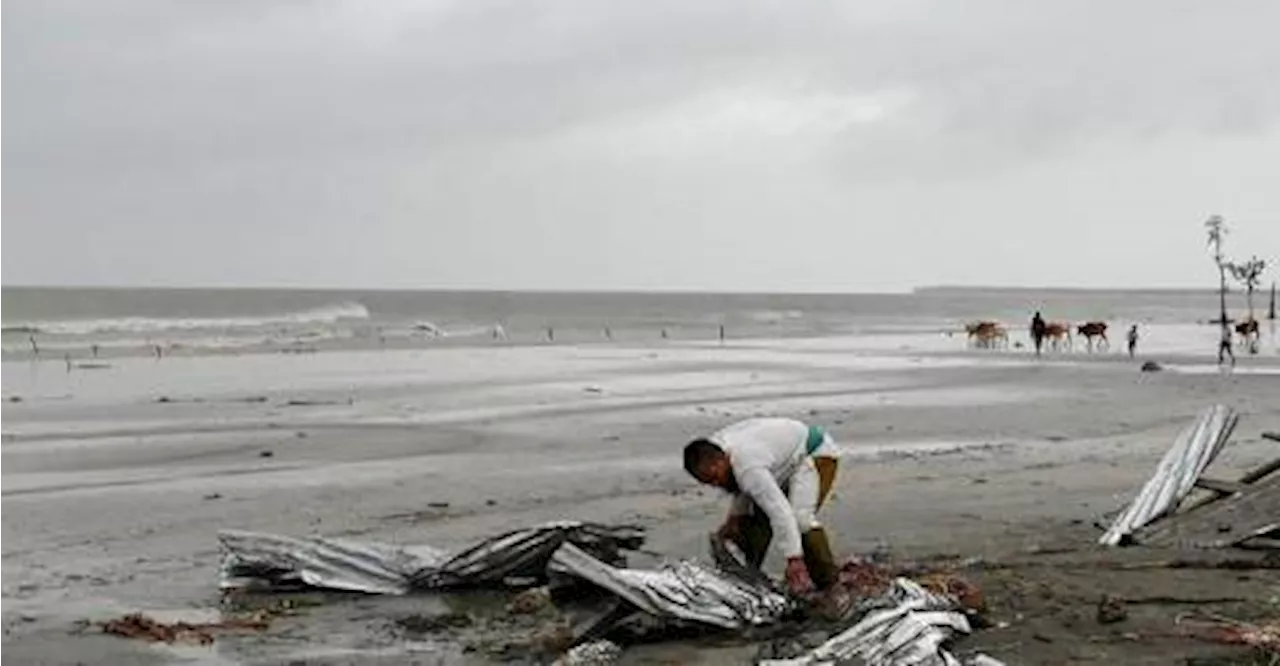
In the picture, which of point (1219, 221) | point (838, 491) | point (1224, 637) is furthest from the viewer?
point (1219, 221)

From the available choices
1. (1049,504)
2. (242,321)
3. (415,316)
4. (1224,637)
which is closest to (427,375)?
(1049,504)

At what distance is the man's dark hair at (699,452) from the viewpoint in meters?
8.92

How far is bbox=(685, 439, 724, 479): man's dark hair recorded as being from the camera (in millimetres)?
8922

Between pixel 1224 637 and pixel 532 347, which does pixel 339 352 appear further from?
pixel 1224 637

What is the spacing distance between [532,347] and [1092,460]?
38.6 meters

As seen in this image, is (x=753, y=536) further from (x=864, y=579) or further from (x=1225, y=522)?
(x=1225, y=522)

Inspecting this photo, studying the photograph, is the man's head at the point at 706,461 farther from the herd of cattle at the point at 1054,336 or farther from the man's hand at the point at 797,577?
the herd of cattle at the point at 1054,336

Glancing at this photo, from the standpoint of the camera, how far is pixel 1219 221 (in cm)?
5016

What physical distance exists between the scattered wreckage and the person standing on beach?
249 mm

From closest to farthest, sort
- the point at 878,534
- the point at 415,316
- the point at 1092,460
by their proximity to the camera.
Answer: the point at 878,534 → the point at 1092,460 → the point at 415,316

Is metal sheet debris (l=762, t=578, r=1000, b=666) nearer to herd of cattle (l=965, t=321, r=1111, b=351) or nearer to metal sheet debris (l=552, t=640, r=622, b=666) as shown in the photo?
metal sheet debris (l=552, t=640, r=622, b=666)

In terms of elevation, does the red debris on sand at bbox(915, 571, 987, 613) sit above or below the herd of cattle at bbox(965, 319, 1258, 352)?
Answer: below

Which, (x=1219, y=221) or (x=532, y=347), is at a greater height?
(x=1219, y=221)

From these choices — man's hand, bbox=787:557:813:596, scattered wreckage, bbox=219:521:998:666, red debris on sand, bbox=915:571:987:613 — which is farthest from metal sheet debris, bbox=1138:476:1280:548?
man's hand, bbox=787:557:813:596
